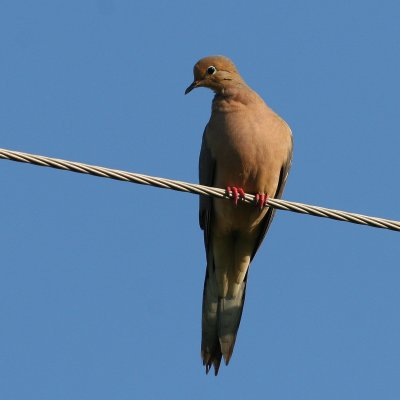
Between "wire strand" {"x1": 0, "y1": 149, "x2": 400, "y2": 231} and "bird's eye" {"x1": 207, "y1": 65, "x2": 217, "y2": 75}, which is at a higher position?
"bird's eye" {"x1": 207, "y1": 65, "x2": 217, "y2": 75}

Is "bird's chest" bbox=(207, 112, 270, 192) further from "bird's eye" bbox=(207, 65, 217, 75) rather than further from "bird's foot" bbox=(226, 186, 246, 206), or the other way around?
"bird's eye" bbox=(207, 65, 217, 75)

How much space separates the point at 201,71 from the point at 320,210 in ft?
10.3

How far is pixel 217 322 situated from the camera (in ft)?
28.4

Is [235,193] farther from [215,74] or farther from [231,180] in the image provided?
[215,74]

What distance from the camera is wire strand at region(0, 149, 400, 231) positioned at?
18.8 ft

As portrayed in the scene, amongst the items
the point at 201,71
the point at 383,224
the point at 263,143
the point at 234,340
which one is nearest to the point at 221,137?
the point at 263,143

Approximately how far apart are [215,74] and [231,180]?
4.10 feet

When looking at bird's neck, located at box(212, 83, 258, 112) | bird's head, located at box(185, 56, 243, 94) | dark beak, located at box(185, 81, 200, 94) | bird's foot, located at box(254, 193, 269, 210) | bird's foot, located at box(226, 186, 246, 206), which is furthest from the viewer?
dark beak, located at box(185, 81, 200, 94)

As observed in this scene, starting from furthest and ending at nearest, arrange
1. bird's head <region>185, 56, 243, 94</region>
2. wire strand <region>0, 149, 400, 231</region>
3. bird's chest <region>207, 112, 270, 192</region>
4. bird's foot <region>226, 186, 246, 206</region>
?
bird's head <region>185, 56, 243, 94</region>, bird's chest <region>207, 112, 270, 192</region>, bird's foot <region>226, 186, 246, 206</region>, wire strand <region>0, 149, 400, 231</region>

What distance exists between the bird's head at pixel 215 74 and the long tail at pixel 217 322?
160 centimetres

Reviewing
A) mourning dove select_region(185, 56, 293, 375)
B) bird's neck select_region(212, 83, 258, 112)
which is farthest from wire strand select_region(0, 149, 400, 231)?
bird's neck select_region(212, 83, 258, 112)

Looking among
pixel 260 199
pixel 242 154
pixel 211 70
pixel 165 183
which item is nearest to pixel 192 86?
pixel 211 70

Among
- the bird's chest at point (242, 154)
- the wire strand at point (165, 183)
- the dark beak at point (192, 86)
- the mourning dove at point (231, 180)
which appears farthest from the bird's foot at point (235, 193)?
the dark beak at point (192, 86)

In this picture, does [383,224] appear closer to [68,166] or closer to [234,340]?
[68,166]
